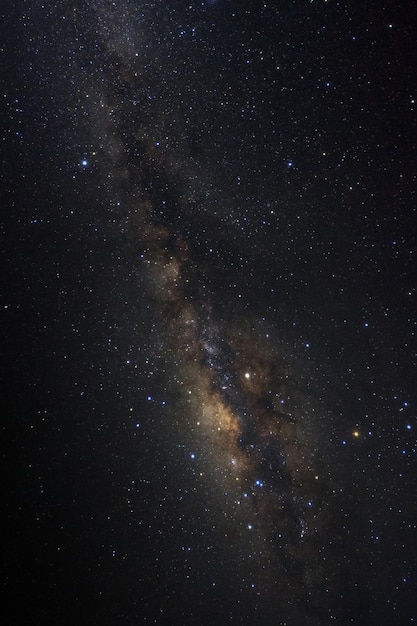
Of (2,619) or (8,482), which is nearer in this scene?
(8,482)

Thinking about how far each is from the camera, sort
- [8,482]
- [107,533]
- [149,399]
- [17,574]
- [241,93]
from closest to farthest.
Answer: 1. [241,93]
2. [149,399]
3. [107,533]
4. [8,482]
5. [17,574]

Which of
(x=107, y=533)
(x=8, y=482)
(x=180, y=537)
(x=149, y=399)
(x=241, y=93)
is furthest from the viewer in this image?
(x=8, y=482)

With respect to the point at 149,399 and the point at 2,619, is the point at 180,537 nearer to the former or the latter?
the point at 149,399

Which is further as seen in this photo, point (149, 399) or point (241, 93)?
point (149, 399)

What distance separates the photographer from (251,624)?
5.15 metres

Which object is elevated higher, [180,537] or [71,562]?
[180,537]

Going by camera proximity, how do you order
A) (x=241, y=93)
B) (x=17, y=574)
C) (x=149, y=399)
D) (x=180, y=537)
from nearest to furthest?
(x=241, y=93), (x=149, y=399), (x=180, y=537), (x=17, y=574)

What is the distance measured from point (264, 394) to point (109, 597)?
4.01 meters

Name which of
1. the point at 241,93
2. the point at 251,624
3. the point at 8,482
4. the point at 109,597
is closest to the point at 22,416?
the point at 8,482

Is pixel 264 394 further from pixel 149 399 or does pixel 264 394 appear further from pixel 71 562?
pixel 71 562

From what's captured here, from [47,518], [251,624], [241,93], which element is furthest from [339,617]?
[241,93]

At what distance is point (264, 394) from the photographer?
473 cm

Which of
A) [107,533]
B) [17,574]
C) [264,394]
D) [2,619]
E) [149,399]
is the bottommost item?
[2,619]

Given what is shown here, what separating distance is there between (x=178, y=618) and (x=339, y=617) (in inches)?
84.2
